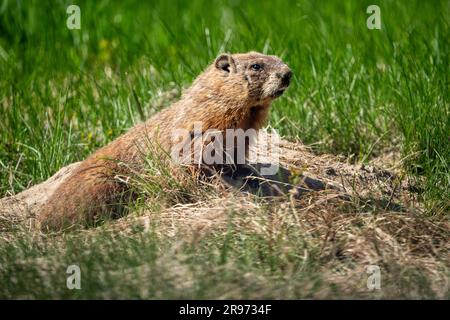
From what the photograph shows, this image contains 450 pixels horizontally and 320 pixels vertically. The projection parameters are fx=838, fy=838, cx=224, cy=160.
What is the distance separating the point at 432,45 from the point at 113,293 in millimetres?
3961

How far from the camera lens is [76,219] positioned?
16.8 ft

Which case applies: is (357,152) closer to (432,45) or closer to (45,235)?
(432,45)

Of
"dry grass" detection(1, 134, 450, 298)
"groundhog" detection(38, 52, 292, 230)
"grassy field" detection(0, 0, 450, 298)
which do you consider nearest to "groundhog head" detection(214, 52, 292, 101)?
"groundhog" detection(38, 52, 292, 230)

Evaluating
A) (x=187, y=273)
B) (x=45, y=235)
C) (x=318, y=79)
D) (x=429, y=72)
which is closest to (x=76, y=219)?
(x=45, y=235)

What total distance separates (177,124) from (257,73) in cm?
61

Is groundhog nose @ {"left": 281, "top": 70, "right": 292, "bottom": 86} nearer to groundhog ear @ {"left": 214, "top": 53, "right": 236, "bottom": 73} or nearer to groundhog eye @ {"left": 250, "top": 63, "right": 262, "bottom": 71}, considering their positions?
groundhog eye @ {"left": 250, "top": 63, "right": 262, "bottom": 71}

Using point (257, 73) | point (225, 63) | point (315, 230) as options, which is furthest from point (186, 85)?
point (315, 230)

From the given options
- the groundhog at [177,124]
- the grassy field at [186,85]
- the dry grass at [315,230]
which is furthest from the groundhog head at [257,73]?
the grassy field at [186,85]

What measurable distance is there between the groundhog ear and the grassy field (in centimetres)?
60

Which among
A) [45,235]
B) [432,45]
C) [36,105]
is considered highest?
[432,45]

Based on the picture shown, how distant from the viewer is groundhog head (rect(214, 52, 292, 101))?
5234mm

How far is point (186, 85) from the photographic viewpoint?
6.68 meters

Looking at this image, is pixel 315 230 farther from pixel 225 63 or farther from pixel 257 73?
pixel 225 63
